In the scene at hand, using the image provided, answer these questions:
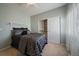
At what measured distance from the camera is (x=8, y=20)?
1.37 metres

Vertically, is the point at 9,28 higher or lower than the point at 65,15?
lower

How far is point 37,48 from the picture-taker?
1339mm

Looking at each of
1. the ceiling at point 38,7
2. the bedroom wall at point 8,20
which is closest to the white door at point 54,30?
the ceiling at point 38,7

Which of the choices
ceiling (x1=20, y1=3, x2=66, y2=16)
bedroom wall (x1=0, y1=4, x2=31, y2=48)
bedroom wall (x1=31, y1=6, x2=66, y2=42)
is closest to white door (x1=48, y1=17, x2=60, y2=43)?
bedroom wall (x1=31, y1=6, x2=66, y2=42)

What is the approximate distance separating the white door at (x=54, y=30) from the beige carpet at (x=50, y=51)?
9 centimetres

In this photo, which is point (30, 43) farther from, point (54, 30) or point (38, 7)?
point (38, 7)

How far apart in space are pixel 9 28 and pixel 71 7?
96 cm

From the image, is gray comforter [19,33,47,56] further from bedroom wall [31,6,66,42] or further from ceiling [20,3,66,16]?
ceiling [20,3,66,16]

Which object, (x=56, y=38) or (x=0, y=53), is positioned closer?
(x=0, y=53)

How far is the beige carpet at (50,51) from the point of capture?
4.33ft

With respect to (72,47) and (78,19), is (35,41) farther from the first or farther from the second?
(78,19)

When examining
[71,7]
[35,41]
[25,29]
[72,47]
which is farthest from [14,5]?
[72,47]

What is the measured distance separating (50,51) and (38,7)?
0.69 m

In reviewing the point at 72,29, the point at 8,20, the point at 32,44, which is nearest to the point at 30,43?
the point at 32,44
